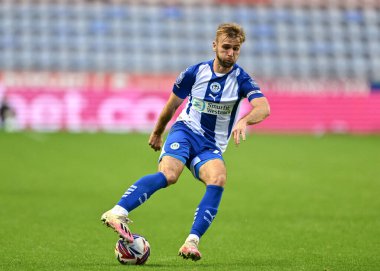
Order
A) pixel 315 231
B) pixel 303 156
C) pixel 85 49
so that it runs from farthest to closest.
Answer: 1. pixel 85 49
2. pixel 303 156
3. pixel 315 231

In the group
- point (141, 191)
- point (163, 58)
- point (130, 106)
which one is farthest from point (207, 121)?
point (163, 58)

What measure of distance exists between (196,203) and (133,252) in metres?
5.35

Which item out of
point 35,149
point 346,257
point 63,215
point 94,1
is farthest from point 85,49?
point 346,257

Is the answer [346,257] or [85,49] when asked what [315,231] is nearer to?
[346,257]

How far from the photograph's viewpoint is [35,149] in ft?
64.9

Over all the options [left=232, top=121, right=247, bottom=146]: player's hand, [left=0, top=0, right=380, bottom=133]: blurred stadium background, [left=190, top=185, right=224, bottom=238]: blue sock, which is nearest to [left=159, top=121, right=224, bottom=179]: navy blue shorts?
[left=190, top=185, right=224, bottom=238]: blue sock

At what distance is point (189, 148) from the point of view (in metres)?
7.77

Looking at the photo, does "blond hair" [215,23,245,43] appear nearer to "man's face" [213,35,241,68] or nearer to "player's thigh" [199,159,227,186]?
"man's face" [213,35,241,68]

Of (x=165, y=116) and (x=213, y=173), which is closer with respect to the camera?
(x=213, y=173)

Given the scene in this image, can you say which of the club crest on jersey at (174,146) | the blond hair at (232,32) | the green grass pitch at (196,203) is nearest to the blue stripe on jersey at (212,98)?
the club crest on jersey at (174,146)

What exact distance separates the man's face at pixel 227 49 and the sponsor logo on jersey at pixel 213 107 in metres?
0.40

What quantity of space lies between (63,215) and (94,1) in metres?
20.6

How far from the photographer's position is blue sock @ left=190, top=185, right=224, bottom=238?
724 centimetres

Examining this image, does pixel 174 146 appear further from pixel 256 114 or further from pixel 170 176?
pixel 256 114
